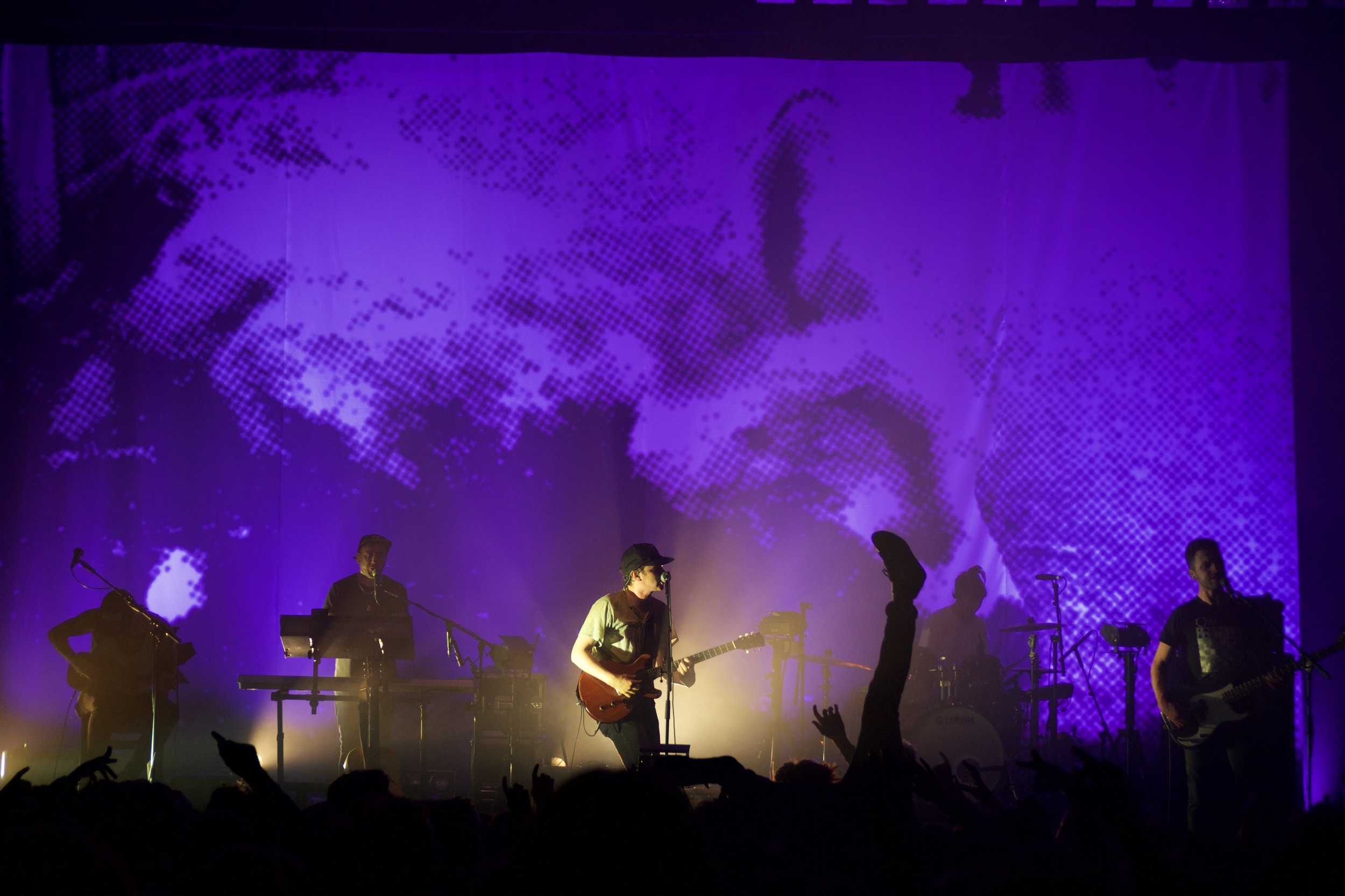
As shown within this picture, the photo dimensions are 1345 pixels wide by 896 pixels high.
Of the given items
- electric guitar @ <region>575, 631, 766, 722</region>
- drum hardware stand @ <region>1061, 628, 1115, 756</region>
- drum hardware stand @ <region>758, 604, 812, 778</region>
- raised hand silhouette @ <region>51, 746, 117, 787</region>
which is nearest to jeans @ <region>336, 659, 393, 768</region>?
electric guitar @ <region>575, 631, 766, 722</region>

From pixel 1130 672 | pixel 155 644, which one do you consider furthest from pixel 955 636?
pixel 155 644

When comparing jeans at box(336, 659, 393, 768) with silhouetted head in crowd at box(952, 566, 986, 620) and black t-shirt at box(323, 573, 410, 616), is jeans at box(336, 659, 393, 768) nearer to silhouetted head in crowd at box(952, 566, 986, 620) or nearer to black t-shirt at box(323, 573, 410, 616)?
black t-shirt at box(323, 573, 410, 616)

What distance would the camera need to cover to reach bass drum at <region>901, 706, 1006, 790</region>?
655cm

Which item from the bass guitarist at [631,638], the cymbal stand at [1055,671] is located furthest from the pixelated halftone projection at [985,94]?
the bass guitarist at [631,638]

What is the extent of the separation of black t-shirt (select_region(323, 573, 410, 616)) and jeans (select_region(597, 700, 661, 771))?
192 cm

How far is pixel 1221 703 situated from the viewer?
5027mm

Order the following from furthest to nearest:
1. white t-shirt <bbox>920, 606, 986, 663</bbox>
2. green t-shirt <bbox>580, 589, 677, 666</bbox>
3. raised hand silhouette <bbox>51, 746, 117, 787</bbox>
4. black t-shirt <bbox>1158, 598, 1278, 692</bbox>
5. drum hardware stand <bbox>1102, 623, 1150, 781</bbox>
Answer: white t-shirt <bbox>920, 606, 986, 663</bbox>, drum hardware stand <bbox>1102, 623, 1150, 781</bbox>, green t-shirt <bbox>580, 589, 677, 666</bbox>, black t-shirt <bbox>1158, 598, 1278, 692</bbox>, raised hand silhouette <bbox>51, 746, 117, 787</bbox>

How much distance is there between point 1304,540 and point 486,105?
7113 mm

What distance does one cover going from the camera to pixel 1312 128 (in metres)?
Result: 7.29

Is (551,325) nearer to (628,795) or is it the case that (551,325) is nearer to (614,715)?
(614,715)

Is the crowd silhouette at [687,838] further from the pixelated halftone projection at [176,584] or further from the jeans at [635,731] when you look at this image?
the pixelated halftone projection at [176,584]

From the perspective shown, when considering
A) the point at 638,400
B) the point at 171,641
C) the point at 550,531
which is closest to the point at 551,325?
the point at 638,400

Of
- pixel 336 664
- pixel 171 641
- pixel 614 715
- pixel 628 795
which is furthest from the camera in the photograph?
pixel 336 664

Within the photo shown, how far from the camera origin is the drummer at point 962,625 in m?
7.00
